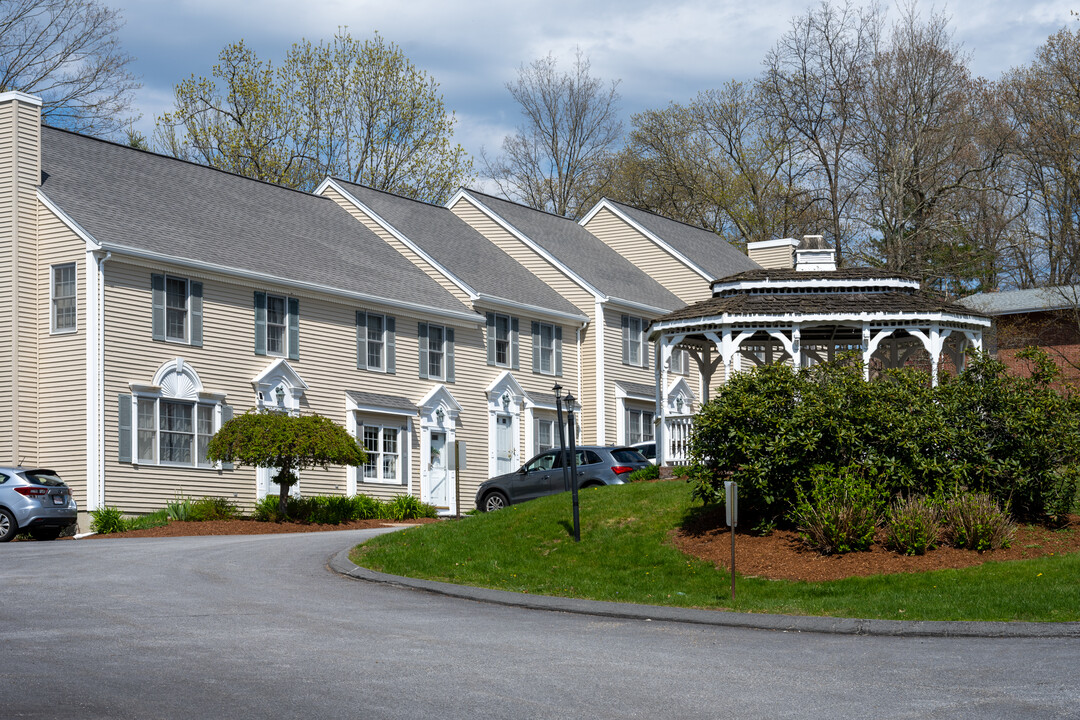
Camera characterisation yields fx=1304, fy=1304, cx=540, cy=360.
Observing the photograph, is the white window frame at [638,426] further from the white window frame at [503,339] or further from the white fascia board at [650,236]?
the white fascia board at [650,236]

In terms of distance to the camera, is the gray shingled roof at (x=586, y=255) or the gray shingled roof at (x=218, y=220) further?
the gray shingled roof at (x=586, y=255)

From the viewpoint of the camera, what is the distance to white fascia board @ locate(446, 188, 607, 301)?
4134 centimetres

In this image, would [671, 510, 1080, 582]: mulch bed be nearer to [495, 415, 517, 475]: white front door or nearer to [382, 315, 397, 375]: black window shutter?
[382, 315, 397, 375]: black window shutter

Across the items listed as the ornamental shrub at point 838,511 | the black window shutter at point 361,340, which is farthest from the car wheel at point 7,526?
the ornamental shrub at point 838,511

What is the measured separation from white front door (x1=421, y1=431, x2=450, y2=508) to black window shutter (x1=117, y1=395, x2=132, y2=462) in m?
9.57

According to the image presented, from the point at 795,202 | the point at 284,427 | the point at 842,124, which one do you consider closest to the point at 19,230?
the point at 284,427

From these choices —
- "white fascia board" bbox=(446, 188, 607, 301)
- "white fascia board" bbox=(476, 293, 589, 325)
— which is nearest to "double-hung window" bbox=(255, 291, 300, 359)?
"white fascia board" bbox=(476, 293, 589, 325)

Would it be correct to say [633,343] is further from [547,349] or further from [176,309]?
[176,309]

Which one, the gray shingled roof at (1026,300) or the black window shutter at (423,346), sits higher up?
the gray shingled roof at (1026,300)

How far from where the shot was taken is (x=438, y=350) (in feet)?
120

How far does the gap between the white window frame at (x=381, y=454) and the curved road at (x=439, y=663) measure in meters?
17.2

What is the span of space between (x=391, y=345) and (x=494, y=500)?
7611 mm

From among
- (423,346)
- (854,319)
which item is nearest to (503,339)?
(423,346)

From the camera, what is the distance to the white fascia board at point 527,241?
1628 inches
